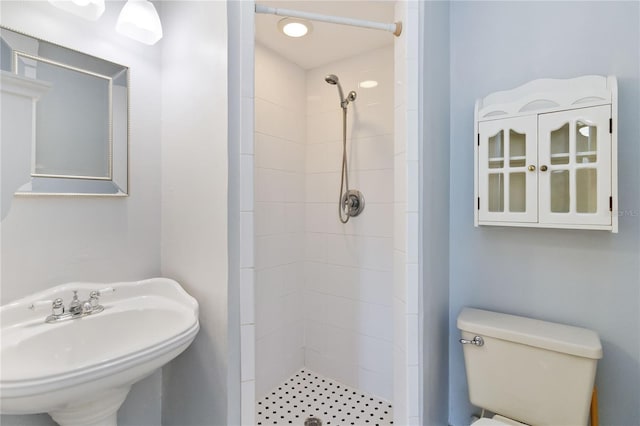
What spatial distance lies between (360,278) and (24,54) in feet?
6.10

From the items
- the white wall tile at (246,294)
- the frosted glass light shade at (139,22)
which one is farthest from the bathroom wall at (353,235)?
the frosted glass light shade at (139,22)

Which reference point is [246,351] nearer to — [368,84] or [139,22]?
[139,22]

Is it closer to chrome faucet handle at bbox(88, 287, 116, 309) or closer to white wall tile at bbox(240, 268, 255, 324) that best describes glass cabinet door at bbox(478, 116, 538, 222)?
white wall tile at bbox(240, 268, 255, 324)

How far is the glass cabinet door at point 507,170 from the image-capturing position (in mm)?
1265

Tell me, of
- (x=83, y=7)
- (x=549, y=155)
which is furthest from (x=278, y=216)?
(x=549, y=155)

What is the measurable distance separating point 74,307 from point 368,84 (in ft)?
6.03

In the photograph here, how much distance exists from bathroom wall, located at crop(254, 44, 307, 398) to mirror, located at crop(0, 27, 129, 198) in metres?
0.73

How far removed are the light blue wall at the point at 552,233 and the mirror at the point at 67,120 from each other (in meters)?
1.56

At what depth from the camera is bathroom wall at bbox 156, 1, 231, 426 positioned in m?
1.18

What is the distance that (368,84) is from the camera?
1.92m

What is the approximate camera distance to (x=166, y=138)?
1.46 m

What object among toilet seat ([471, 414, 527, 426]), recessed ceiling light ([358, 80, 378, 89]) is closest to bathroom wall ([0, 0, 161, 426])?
recessed ceiling light ([358, 80, 378, 89])

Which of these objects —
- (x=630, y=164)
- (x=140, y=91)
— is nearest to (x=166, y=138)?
(x=140, y=91)

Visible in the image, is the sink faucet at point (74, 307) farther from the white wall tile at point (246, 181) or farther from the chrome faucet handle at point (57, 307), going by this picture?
the white wall tile at point (246, 181)
